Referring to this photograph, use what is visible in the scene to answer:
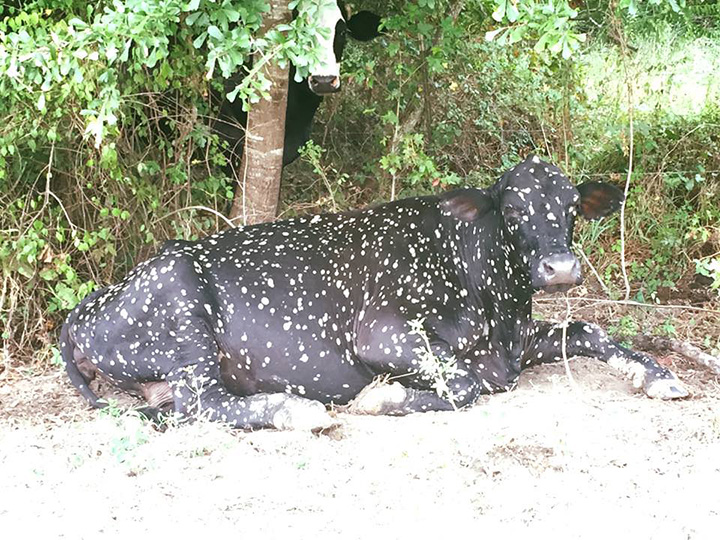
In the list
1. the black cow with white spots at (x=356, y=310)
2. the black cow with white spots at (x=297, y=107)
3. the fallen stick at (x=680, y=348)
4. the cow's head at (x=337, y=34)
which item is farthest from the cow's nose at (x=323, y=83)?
the fallen stick at (x=680, y=348)

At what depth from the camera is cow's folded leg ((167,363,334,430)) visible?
5223mm

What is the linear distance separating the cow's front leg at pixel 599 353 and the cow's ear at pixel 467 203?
0.90 meters

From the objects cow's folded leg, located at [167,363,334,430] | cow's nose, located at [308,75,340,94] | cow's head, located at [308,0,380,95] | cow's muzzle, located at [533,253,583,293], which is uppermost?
cow's head, located at [308,0,380,95]

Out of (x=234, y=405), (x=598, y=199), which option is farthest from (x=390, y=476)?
(x=598, y=199)

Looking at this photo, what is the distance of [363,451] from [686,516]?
59.9 inches

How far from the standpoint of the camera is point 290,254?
6.16 metres

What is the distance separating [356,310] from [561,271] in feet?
4.20

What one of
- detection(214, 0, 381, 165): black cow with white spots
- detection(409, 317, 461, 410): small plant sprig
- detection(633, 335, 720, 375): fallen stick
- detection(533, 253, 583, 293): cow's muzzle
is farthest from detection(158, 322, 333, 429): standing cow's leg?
detection(633, 335, 720, 375): fallen stick

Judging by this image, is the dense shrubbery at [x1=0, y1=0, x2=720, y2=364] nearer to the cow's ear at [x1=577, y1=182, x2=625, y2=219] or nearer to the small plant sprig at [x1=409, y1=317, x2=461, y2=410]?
the cow's ear at [x1=577, y1=182, x2=625, y2=219]

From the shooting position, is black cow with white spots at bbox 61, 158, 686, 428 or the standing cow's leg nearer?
the standing cow's leg

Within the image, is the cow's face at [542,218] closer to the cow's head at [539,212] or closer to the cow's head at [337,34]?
the cow's head at [539,212]

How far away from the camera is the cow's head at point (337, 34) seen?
6.77 metres

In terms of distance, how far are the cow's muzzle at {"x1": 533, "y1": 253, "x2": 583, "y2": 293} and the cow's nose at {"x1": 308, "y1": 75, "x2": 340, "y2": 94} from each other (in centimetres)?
208

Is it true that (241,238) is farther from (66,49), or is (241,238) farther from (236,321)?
(66,49)
